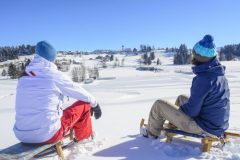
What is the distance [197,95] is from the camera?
394 cm

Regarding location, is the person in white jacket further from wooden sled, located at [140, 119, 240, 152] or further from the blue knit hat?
wooden sled, located at [140, 119, 240, 152]

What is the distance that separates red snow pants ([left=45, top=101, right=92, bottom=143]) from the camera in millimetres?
3973

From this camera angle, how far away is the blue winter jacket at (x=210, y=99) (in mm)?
3902

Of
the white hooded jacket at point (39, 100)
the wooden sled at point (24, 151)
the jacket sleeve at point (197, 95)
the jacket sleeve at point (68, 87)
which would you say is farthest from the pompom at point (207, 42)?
the wooden sled at point (24, 151)

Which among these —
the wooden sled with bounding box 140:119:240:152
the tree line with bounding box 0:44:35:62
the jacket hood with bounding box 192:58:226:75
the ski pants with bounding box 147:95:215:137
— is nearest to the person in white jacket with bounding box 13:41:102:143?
the ski pants with bounding box 147:95:215:137

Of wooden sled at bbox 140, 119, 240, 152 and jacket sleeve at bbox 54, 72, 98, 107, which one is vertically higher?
jacket sleeve at bbox 54, 72, 98, 107

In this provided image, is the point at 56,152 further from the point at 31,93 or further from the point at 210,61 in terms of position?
the point at 210,61

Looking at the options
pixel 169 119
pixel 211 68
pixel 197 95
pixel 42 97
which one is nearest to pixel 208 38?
pixel 211 68

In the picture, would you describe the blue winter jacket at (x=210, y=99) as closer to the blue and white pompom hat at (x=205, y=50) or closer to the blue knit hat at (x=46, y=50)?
the blue and white pompom hat at (x=205, y=50)

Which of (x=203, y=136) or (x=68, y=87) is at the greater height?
(x=68, y=87)

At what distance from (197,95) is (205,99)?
0.47 feet

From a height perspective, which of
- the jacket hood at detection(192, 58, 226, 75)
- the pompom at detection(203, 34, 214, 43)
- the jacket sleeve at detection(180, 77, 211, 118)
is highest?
the pompom at detection(203, 34, 214, 43)

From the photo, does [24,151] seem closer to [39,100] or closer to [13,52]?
[39,100]

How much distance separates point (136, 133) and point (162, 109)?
1.14 meters
